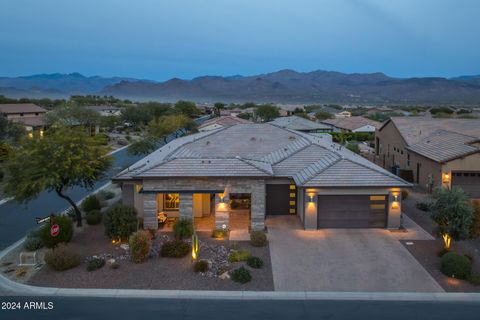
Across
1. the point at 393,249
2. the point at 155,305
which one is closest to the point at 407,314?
the point at 393,249

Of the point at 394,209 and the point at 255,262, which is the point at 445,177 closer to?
the point at 394,209

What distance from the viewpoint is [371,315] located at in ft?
46.0

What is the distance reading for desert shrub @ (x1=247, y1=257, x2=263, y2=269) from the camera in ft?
58.3

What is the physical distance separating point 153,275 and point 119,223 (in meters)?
4.55

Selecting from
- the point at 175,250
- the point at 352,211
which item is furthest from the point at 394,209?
the point at 175,250

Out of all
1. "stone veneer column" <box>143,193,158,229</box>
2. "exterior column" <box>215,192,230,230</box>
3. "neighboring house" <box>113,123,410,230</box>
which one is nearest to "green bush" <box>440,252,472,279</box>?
"neighboring house" <box>113,123,410,230</box>

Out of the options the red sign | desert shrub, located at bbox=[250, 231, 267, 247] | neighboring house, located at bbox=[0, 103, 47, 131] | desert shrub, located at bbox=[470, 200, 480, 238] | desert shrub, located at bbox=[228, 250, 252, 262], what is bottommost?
desert shrub, located at bbox=[228, 250, 252, 262]

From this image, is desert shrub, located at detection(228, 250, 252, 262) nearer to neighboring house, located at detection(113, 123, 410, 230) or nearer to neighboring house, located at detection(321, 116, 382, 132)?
neighboring house, located at detection(113, 123, 410, 230)

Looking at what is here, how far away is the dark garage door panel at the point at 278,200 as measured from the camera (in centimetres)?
2548

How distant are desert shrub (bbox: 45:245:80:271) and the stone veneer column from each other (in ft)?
17.7

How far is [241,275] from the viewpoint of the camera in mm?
16609

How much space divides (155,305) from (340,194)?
11875mm

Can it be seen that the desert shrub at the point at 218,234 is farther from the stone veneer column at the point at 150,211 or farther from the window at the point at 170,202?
the window at the point at 170,202

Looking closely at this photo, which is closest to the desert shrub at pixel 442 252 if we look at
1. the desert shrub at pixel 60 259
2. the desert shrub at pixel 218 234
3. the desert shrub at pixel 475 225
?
the desert shrub at pixel 475 225
